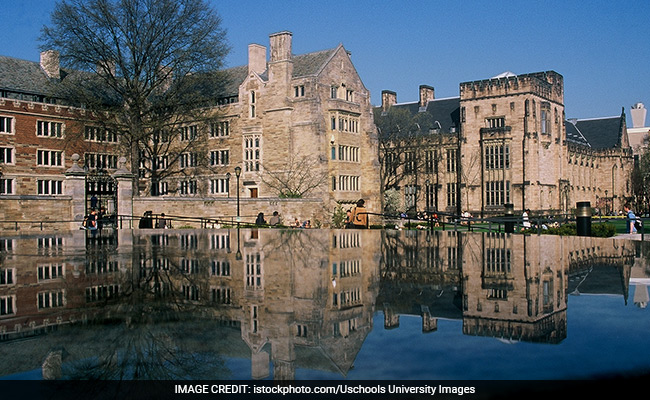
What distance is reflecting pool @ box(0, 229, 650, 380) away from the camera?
464 centimetres

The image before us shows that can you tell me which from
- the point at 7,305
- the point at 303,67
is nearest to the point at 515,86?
the point at 303,67

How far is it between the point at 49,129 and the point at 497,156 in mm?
41411

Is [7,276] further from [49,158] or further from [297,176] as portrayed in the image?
[49,158]

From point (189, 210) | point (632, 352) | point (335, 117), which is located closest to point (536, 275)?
point (632, 352)

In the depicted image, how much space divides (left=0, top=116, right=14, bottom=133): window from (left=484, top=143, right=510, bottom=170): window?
142 ft

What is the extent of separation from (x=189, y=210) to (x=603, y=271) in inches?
1366

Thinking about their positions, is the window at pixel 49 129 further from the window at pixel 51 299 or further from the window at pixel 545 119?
the window at pixel 545 119

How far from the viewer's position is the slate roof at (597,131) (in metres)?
80.8

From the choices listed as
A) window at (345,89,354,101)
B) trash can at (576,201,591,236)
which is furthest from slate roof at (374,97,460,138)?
trash can at (576,201,591,236)

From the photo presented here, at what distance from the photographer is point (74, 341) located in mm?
5574

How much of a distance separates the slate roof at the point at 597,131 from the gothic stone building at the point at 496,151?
1007 cm

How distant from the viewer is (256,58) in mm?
52781

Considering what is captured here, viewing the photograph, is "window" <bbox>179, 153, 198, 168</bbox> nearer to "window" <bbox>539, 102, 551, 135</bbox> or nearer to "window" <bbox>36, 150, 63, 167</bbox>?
"window" <bbox>36, 150, 63, 167</bbox>

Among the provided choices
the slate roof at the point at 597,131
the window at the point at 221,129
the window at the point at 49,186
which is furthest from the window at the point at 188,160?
the slate roof at the point at 597,131
